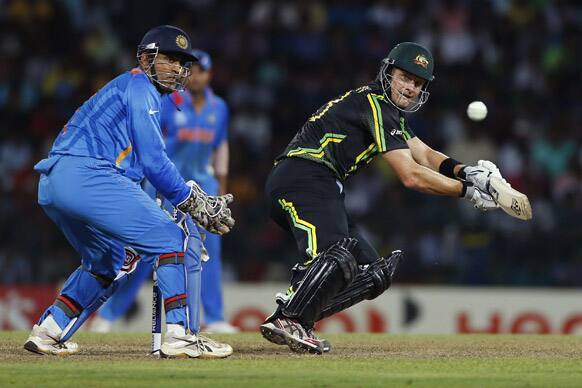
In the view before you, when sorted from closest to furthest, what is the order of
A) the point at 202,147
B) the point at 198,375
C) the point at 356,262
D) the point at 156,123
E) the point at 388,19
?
1. the point at 198,375
2. the point at 156,123
3. the point at 356,262
4. the point at 202,147
5. the point at 388,19

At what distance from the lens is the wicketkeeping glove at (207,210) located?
→ 7.28 m

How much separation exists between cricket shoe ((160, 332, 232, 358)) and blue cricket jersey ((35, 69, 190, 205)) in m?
0.83

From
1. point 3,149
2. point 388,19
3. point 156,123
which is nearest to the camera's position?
point 156,123

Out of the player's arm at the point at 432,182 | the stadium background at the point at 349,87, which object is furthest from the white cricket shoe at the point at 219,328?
the player's arm at the point at 432,182

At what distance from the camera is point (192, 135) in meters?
11.1

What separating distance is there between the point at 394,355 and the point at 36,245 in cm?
723

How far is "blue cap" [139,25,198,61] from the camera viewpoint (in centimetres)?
748

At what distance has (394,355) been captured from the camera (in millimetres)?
7887

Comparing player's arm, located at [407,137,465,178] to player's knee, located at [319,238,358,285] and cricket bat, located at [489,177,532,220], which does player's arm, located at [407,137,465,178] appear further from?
player's knee, located at [319,238,358,285]

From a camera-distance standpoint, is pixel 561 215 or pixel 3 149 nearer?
pixel 561 215

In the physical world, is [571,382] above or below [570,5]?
below

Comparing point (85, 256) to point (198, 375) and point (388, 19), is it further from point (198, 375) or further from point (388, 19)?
point (388, 19)

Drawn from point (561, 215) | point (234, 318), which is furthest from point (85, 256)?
point (561, 215)

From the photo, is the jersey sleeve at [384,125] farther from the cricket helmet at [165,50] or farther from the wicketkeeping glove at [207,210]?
the cricket helmet at [165,50]
